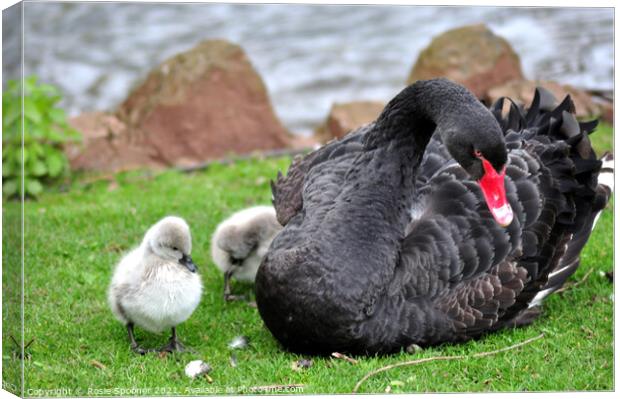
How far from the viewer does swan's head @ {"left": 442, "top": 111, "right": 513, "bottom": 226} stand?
3.86 m

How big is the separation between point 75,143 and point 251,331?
10.2ft

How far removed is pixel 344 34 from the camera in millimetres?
8789

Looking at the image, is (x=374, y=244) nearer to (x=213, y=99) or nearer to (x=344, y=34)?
(x=213, y=99)

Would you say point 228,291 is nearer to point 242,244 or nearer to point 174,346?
point 242,244

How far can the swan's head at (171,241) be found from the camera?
4457 mm

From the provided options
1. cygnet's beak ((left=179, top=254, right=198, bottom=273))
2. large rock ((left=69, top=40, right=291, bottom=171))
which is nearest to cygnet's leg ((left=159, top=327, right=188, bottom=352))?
cygnet's beak ((left=179, top=254, right=198, bottom=273))

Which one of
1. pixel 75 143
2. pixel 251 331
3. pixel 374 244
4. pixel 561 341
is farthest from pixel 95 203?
pixel 561 341

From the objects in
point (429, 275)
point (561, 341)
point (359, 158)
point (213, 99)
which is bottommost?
point (213, 99)

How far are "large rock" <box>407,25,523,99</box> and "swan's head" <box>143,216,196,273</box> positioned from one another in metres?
4.06

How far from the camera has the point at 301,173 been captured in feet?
16.9

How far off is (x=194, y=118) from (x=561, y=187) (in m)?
3.74

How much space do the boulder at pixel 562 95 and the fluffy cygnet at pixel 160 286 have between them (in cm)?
212

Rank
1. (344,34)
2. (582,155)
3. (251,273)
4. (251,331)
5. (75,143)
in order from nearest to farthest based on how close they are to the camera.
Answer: (251,331), (582,155), (251,273), (75,143), (344,34)

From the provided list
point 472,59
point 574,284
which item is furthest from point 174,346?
point 472,59
